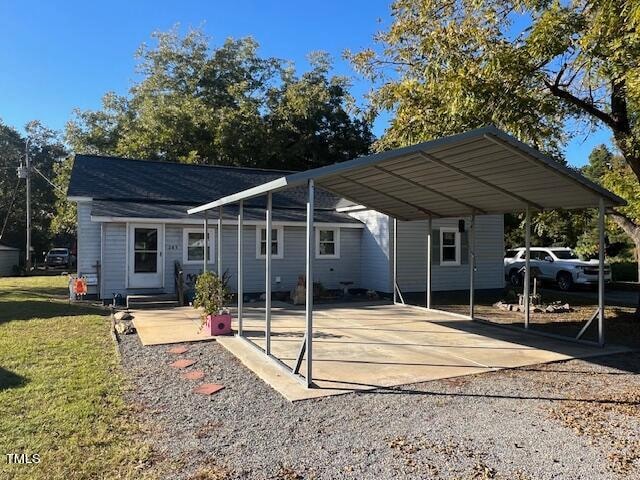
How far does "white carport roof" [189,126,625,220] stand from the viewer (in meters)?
6.04

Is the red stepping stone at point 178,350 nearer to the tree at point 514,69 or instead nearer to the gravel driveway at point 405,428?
the gravel driveway at point 405,428

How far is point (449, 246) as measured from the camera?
52.5ft

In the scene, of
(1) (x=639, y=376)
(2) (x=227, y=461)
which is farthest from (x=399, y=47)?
(2) (x=227, y=461)

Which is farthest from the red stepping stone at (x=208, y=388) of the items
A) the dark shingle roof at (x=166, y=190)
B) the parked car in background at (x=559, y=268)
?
the parked car in background at (x=559, y=268)

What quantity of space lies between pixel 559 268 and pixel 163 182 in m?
15.2

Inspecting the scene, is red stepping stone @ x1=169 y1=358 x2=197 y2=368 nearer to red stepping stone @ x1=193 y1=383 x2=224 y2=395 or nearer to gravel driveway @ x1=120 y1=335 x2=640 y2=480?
gravel driveway @ x1=120 y1=335 x2=640 y2=480

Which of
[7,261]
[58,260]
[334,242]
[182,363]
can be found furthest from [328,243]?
[58,260]

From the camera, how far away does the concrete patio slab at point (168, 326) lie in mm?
A: 8180

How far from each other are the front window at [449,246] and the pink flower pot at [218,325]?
9132mm

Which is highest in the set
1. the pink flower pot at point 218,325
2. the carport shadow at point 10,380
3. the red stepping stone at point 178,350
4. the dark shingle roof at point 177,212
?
the dark shingle roof at point 177,212

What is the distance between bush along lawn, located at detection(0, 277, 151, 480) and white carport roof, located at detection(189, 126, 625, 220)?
289 centimetres

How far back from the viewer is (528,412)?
4.79m

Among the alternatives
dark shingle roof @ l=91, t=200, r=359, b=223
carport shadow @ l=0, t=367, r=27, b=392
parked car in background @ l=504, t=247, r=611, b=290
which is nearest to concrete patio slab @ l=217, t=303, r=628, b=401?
carport shadow @ l=0, t=367, r=27, b=392

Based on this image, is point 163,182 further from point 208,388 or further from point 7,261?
point 7,261
